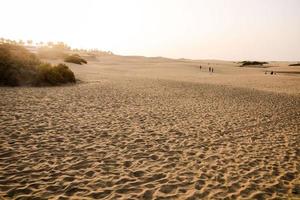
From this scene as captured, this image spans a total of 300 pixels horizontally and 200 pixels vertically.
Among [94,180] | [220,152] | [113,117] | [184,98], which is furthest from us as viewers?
[184,98]

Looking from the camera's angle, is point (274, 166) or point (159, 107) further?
point (159, 107)

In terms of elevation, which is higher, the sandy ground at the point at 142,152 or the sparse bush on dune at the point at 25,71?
the sparse bush on dune at the point at 25,71

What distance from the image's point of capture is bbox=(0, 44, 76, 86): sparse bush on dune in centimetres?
1948

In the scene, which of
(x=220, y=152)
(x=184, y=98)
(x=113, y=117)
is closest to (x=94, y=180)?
(x=220, y=152)

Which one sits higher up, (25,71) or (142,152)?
(25,71)

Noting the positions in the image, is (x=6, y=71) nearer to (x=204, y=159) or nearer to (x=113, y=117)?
(x=113, y=117)

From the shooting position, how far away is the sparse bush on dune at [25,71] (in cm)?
1948

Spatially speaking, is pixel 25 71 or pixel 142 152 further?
pixel 25 71

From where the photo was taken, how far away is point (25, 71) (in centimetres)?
2081

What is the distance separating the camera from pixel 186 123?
11875 mm

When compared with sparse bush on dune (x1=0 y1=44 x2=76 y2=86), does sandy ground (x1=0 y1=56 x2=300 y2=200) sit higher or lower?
lower

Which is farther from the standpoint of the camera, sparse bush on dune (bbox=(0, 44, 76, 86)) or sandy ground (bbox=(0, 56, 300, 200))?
sparse bush on dune (bbox=(0, 44, 76, 86))

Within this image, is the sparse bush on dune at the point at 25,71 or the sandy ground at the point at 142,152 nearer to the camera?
the sandy ground at the point at 142,152

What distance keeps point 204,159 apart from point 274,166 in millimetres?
1952
